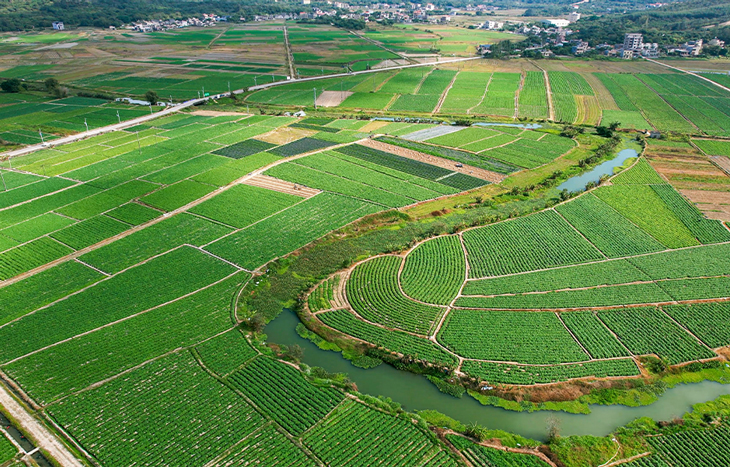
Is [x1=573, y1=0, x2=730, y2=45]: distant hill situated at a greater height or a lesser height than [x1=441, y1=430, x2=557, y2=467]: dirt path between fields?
greater

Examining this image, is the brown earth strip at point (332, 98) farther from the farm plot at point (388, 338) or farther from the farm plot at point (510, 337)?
the farm plot at point (510, 337)

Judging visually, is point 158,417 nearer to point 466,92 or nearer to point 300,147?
point 300,147

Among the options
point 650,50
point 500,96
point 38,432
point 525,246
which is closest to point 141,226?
point 38,432

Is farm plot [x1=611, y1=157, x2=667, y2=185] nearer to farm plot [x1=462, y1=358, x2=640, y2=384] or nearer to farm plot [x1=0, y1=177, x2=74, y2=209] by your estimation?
farm plot [x1=462, y1=358, x2=640, y2=384]

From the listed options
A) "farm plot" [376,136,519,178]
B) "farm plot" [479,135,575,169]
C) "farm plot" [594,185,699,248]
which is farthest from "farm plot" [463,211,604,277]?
"farm plot" [479,135,575,169]

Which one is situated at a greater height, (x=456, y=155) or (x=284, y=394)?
(x=456, y=155)

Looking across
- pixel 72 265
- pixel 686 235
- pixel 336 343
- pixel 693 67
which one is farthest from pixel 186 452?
pixel 693 67

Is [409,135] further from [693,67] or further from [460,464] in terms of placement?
[693,67]

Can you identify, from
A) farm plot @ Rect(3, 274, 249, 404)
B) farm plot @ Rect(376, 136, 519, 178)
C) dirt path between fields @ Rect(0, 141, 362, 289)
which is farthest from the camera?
farm plot @ Rect(376, 136, 519, 178)
